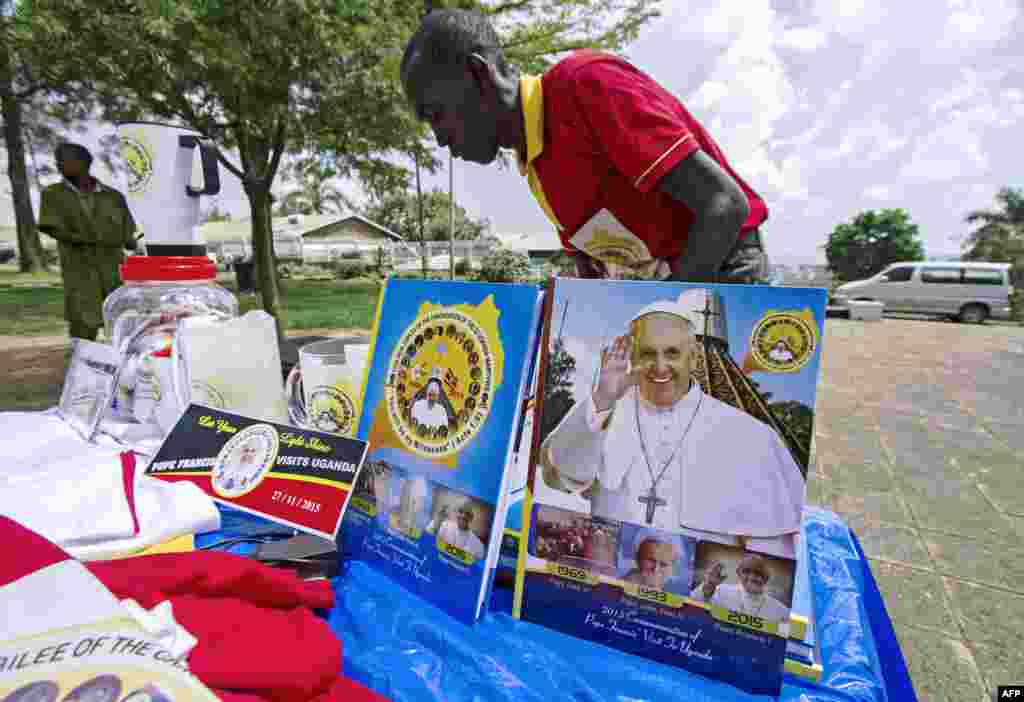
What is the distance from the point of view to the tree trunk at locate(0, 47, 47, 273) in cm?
466

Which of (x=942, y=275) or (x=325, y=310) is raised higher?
(x=942, y=275)

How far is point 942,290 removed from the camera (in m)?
12.9

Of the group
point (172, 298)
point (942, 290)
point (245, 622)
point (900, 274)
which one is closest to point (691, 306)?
point (245, 622)

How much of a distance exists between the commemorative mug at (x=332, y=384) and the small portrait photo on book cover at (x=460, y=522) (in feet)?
0.85

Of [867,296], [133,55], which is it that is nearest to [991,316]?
[867,296]

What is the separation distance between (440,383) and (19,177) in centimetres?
1499

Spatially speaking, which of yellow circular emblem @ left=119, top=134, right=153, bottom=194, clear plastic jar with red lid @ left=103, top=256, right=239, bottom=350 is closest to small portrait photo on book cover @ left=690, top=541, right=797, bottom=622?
clear plastic jar with red lid @ left=103, top=256, right=239, bottom=350

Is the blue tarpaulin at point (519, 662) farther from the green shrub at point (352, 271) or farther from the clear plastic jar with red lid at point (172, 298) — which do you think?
the green shrub at point (352, 271)

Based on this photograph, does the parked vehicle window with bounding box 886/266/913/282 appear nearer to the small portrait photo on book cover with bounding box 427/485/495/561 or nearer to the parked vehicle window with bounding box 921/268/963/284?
the parked vehicle window with bounding box 921/268/963/284

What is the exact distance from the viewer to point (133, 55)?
2941mm

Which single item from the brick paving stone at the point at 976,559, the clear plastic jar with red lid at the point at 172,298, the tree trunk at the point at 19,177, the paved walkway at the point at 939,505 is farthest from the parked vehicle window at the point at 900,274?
the tree trunk at the point at 19,177

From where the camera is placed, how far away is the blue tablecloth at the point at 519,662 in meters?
0.57

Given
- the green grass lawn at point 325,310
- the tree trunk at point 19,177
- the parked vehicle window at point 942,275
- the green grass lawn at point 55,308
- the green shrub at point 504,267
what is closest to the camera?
the tree trunk at point 19,177

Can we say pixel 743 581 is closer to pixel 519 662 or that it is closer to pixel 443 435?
pixel 519 662
